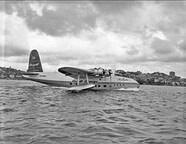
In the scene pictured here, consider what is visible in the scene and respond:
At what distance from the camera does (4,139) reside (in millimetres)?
5164

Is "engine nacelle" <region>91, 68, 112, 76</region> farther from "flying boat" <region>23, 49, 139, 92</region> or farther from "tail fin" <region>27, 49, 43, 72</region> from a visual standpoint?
"tail fin" <region>27, 49, 43, 72</region>

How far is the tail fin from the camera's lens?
A: 106ft

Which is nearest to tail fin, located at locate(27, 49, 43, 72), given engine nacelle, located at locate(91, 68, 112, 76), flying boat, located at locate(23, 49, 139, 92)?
flying boat, located at locate(23, 49, 139, 92)

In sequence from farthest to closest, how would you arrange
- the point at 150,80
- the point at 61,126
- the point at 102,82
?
the point at 150,80 → the point at 102,82 → the point at 61,126

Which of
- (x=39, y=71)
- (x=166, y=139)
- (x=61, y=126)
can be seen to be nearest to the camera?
(x=166, y=139)

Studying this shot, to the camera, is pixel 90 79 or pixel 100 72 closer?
pixel 100 72

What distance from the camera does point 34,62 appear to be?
32.2 metres

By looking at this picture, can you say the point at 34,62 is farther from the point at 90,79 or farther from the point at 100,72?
the point at 100,72

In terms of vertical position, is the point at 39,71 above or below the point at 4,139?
above

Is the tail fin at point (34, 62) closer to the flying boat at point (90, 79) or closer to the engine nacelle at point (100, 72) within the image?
the flying boat at point (90, 79)

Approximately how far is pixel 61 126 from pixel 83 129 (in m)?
0.85

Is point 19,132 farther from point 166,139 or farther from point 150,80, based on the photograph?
point 150,80

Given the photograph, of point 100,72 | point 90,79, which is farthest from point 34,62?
point 100,72

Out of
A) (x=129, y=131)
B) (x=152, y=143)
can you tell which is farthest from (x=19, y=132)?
(x=152, y=143)
